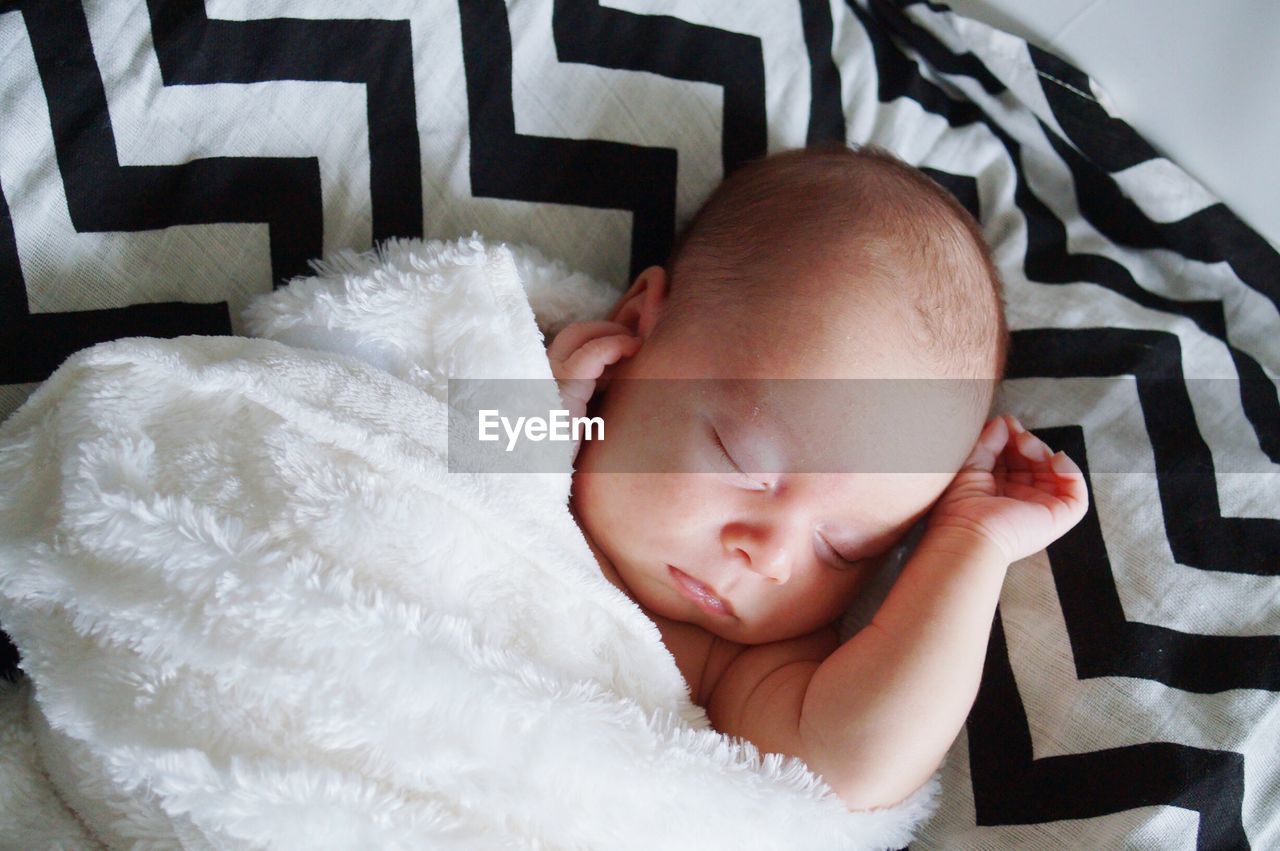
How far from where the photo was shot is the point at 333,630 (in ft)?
2.56

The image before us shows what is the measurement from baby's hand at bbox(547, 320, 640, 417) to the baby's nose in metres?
0.21

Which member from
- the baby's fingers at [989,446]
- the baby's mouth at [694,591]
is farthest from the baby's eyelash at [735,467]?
the baby's fingers at [989,446]

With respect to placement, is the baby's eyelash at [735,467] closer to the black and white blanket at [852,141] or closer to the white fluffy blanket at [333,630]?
the white fluffy blanket at [333,630]

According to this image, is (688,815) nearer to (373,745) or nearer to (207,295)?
(373,745)

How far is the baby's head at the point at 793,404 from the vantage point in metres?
0.95

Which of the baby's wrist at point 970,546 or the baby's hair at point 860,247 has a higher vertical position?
the baby's hair at point 860,247

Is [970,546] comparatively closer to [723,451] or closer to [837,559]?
[837,559]

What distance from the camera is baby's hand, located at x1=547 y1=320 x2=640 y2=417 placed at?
1.03 metres

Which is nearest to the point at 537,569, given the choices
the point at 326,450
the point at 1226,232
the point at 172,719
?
the point at 326,450

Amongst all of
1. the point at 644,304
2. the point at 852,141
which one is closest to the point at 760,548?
the point at 644,304

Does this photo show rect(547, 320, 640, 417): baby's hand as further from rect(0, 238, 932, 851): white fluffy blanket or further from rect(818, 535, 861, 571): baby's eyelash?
rect(818, 535, 861, 571): baby's eyelash

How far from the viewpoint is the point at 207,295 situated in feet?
3.48

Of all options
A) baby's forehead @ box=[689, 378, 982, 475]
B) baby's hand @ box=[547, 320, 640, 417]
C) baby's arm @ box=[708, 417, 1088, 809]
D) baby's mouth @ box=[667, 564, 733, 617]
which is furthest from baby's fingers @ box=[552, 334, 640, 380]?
baby's arm @ box=[708, 417, 1088, 809]

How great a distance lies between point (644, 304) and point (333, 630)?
47 centimetres
